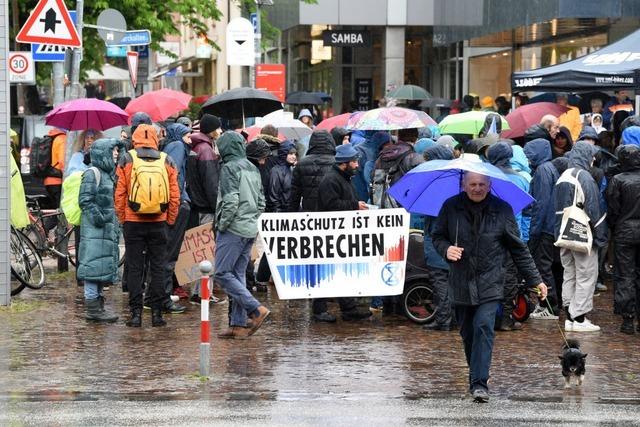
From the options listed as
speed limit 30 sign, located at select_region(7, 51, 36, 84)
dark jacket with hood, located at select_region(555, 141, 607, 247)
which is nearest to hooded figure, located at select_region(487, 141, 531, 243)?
dark jacket with hood, located at select_region(555, 141, 607, 247)

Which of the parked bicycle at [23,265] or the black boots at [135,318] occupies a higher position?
the parked bicycle at [23,265]

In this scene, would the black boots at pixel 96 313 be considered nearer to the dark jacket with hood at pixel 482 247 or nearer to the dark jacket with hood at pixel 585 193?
the dark jacket with hood at pixel 585 193

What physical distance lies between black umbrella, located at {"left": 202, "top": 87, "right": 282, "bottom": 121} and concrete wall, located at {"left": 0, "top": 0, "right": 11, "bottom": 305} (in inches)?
167

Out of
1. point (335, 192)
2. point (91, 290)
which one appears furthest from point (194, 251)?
point (335, 192)

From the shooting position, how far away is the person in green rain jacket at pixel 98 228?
1363cm

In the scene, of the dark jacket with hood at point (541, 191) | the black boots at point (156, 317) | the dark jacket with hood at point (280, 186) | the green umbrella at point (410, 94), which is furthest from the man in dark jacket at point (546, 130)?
the green umbrella at point (410, 94)

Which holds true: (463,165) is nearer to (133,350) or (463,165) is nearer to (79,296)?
(133,350)

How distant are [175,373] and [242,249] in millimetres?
2071

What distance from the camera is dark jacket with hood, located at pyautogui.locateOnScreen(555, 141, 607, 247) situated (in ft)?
44.1

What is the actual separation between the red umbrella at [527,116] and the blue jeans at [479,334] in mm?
8456

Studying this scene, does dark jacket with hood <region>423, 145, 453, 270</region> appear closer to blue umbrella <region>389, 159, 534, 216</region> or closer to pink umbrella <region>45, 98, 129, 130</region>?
blue umbrella <region>389, 159, 534, 216</region>

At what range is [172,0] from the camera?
1342 inches

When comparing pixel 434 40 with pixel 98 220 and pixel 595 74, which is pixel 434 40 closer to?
pixel 595 74

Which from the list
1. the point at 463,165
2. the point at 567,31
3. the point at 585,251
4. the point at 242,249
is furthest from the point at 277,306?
the point at 567,31
